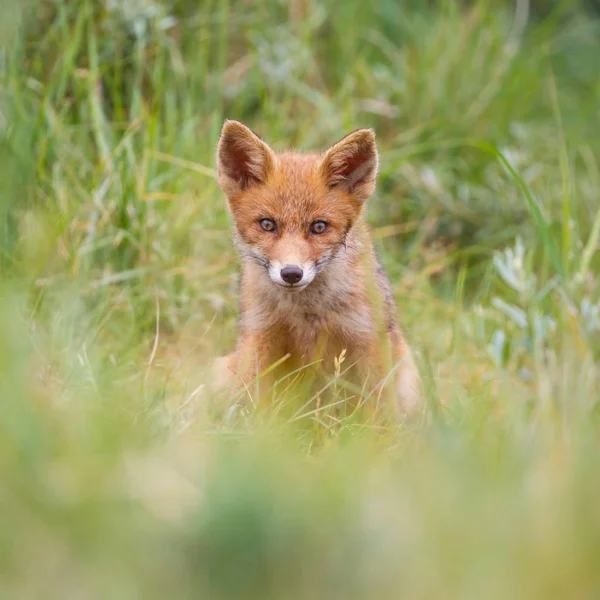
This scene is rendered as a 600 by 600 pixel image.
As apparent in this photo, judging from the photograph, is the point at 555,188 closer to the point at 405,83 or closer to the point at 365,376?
the point at 405,83

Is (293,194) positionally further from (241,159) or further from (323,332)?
(323,332)

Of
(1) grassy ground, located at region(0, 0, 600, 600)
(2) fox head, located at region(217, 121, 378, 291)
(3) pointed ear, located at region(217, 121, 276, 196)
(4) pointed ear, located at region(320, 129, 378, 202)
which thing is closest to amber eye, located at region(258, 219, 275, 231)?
(2) fox head, located at region(217, 121, 378, 291)

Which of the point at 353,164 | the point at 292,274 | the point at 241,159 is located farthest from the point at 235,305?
the point at 292,274

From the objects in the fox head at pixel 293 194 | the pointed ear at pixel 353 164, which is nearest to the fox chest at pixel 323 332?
the fox head at pixel 293 194

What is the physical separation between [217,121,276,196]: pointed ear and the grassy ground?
79 cm

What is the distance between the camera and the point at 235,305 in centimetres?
552

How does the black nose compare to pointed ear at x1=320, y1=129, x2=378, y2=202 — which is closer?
the black nose

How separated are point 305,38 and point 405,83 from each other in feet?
2.61

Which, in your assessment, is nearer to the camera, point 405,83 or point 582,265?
→ point 582,265

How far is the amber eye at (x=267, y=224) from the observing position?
14.5ft

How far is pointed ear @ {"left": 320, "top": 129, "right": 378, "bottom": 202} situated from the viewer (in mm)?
4500

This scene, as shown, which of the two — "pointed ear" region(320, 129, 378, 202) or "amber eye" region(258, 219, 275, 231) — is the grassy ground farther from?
"amber eye" region(258, 219, 275, 231)

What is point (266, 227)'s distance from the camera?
14.6 ft

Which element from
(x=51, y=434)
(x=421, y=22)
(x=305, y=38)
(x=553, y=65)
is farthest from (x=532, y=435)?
(x=553, y=65)
